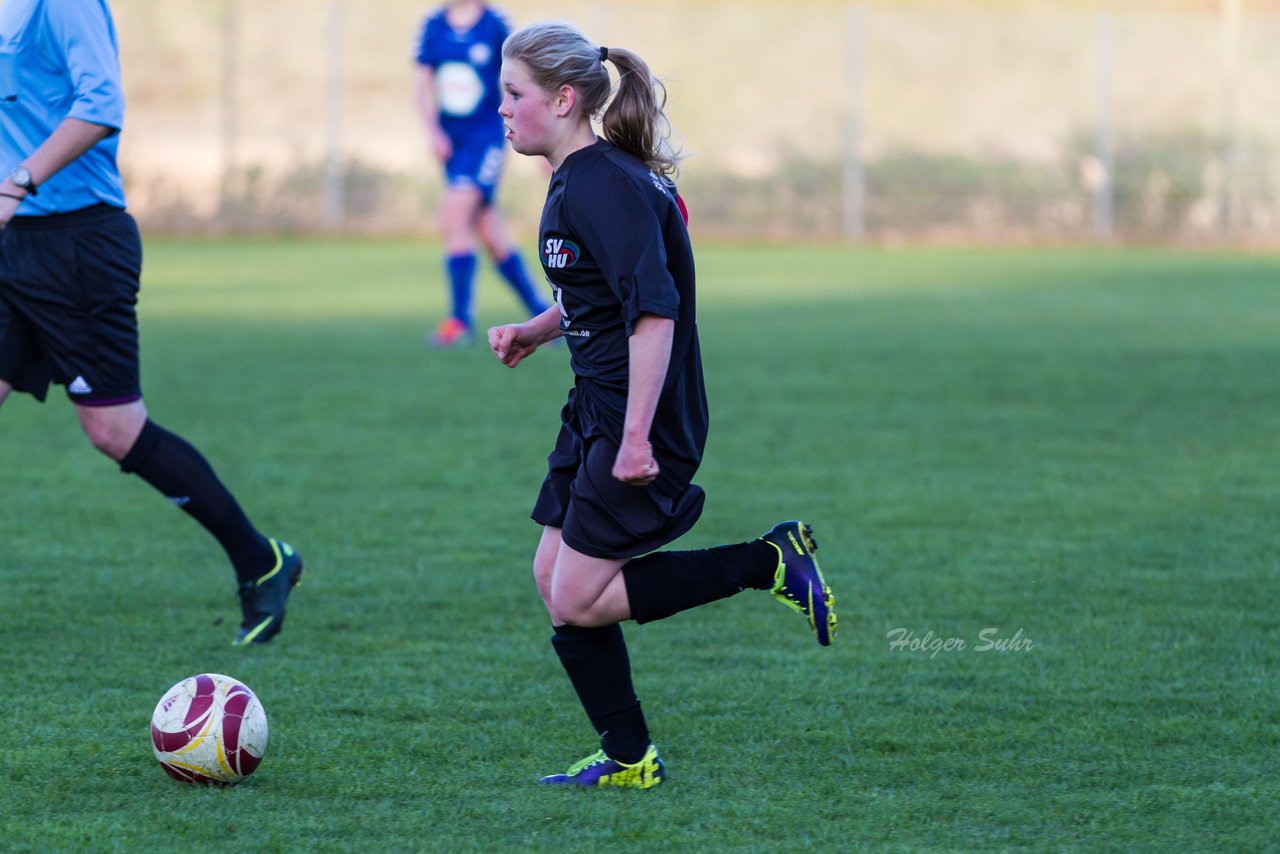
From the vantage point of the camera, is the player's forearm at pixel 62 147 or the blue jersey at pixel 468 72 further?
the blue jersey at pixel 468 72

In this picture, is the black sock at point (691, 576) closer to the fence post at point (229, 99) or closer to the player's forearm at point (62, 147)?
the player's forearm at point (62, 147)

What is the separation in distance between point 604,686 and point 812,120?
2077cm

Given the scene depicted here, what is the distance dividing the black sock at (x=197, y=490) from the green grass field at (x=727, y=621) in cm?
25

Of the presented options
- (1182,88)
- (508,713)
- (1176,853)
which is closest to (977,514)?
(508,713)

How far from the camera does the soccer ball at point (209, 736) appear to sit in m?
3.50

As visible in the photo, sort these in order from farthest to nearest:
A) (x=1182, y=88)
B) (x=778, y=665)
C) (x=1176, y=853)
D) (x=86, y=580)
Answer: (x=1182, y=88)
(x=86, y=580)
(x=778, y=665)
(x=1176, y=853)

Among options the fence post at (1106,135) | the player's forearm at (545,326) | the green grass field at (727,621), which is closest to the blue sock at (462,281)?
the green grass field at (727,621)

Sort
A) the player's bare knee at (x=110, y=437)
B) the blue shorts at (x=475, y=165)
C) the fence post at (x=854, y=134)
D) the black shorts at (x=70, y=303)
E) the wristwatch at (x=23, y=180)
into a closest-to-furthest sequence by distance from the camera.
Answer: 1. the wristwatch at (x=23, y=180)
2. the black shorts at (x=70, y=303)
3. the player's bare knee at (x=110, y=437)
4. the blue shorts at (x=475, y=165)
5. the fence post at (x=854, y=134)

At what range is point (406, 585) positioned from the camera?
17.5ft

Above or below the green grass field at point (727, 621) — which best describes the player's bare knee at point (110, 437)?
above

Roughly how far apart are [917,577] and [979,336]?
6.73 meters

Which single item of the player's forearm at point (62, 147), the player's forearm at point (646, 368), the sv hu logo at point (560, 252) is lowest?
the player's forearm at point (646, 368)

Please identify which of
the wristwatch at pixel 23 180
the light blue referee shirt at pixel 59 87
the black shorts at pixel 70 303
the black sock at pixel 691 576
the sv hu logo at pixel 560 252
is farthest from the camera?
the black shorts at pixel 70 303

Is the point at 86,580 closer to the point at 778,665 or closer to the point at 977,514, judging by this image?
the point at 778,665
